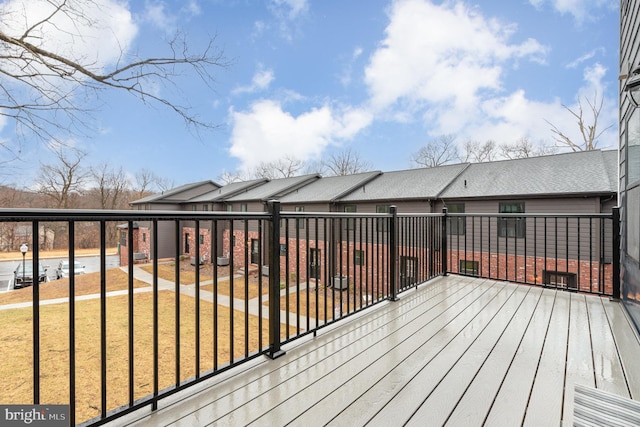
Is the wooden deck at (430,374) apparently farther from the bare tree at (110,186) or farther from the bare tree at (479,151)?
the bare tree at (110,186)

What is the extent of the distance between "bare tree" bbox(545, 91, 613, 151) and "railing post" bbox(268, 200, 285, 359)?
57.2ft

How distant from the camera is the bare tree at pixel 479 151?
1760 cm

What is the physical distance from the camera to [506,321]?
2.43 meters

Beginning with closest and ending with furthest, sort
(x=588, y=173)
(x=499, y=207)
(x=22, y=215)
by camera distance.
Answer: (x=22, y=215) → (x=588, y=173) → (x=499, y=207)

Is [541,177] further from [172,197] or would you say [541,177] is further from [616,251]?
[172,197]

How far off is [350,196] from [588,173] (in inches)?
322

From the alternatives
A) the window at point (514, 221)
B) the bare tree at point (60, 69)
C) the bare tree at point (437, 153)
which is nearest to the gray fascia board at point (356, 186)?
the bare tree at point (437, 153)

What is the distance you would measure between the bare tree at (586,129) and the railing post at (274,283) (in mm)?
17445

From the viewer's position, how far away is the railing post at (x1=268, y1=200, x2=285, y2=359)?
6.04 feet

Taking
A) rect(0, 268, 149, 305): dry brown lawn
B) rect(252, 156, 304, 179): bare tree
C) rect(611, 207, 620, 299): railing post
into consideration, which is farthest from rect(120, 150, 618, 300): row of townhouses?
rect(252, 156, 304, 179): bare tree

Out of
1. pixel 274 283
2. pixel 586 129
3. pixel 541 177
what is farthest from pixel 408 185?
pixel 274 283

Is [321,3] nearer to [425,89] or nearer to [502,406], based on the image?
[425,89]

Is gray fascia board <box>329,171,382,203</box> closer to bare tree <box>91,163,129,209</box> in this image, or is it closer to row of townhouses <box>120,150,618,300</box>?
row of townhouses <box>120,150,618,300</box>

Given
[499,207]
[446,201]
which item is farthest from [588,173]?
[446,201]
